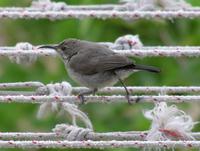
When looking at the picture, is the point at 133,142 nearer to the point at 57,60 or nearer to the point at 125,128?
the point at 125,128

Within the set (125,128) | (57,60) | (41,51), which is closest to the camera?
(41,51)

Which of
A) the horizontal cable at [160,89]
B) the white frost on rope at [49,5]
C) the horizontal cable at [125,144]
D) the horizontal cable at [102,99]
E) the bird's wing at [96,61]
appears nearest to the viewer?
the horizontal cable at [125,144]

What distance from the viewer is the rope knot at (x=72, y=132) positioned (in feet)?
7.95

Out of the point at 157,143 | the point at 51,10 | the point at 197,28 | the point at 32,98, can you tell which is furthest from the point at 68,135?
the point at 197,28

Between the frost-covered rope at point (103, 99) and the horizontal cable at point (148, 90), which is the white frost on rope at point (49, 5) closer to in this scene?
the horizontal cable at point (148, 90)

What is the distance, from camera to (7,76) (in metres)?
3.34

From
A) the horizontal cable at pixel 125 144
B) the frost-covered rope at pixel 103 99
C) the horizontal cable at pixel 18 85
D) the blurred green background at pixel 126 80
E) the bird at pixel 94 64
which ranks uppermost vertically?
the frost-covered rope at pixel 103 99

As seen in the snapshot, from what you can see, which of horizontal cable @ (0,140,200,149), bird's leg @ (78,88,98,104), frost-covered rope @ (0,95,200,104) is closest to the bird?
bird's leg @ (78,88,98,104)

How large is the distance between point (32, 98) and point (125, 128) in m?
0.85

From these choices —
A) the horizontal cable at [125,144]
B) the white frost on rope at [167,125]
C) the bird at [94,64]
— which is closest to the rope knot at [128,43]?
the bird at [94,64]

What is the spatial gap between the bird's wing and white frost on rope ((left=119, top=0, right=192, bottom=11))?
0.60 feet

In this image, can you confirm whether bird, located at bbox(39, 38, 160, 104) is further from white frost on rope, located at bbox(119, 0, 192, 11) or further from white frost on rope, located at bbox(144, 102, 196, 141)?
white frost on rope, located at bbox(144, 102, 196, 141)

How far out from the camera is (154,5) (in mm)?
3035

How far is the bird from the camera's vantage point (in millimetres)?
2811
